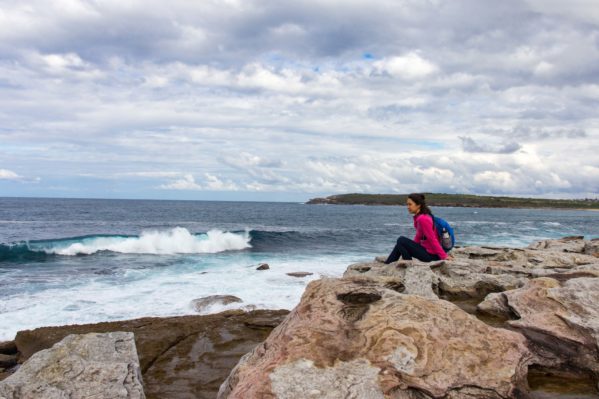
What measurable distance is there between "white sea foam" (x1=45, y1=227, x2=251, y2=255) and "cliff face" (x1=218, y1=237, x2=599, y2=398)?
2377 cm

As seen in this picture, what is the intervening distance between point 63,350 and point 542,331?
244 inches

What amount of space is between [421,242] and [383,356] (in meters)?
6.24

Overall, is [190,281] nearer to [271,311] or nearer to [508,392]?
[271,311]

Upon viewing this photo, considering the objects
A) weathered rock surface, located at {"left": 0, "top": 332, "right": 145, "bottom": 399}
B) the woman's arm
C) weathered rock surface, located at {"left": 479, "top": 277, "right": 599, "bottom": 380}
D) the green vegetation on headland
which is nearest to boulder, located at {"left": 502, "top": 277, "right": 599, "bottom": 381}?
weathered rock surface, located at {"left": 479, "top": 277, "right": 599, "bottom": 380}

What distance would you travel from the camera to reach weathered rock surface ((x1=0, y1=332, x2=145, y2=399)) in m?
4.75

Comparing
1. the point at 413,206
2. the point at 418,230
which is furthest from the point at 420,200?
the point at 418,230

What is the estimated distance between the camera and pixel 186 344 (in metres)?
7.84

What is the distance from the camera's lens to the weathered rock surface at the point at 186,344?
6191 millimetres

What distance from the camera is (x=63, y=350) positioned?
18.6 feet

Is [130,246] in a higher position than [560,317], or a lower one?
lower

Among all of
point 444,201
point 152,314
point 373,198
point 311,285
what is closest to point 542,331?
point 311,285

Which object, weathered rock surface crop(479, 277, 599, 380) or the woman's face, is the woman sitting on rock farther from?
weathered rock surface crop(479, 277, 599, 380)

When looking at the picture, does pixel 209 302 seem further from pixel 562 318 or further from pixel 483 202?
pixel 483 202

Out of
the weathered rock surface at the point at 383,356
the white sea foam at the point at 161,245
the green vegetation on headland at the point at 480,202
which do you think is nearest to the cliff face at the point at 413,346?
the weathered rock surface at the point at 383,356
